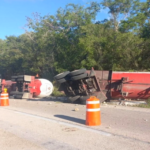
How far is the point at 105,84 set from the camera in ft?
48.9

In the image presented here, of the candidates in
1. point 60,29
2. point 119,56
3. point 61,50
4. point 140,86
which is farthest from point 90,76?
point 60,29

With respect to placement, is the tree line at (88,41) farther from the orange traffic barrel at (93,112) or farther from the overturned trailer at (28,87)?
the orange traffic barrel at (93,112)

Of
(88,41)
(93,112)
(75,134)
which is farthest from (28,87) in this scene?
(75,134)

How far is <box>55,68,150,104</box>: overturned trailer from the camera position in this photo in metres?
14.0

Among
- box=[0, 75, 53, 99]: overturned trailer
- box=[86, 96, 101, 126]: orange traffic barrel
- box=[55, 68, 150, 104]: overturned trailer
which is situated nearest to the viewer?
box=[86, 96, 101, 126]: orange traffic barrel

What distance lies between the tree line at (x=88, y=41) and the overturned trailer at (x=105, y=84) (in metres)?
7.28

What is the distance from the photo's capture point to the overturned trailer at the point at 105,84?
14008mm

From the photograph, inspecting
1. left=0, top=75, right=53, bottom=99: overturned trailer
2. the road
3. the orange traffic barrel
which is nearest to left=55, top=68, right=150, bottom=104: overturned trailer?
the road

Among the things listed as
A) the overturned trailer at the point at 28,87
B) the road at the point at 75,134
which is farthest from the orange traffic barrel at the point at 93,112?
the overturned trailer at the point at 28,87

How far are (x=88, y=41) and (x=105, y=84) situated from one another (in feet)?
31.4

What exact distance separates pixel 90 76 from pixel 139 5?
20.8 metres

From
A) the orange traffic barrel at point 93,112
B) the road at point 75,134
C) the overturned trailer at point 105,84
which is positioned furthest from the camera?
the overturned trailer at point 105,84

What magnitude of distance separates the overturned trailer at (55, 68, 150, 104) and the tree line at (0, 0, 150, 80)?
728 centimetres

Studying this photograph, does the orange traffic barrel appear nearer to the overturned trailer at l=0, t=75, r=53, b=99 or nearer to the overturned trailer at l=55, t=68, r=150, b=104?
the overturned trailer at l=55, t=68, r=150, b=104
